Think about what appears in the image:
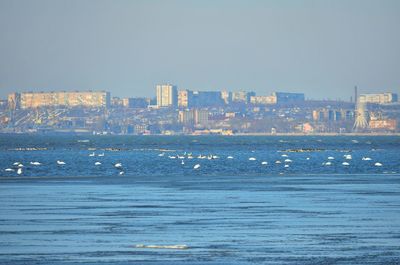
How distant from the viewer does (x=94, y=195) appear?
48188 millimetres

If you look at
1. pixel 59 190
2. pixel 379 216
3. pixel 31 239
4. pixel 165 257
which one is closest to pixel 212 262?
pixel 165 257

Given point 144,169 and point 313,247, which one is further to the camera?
point 144,169

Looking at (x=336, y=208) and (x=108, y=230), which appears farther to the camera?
(x=336, y=208)

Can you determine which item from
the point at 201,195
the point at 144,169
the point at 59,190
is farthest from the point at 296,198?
the point at 144,169

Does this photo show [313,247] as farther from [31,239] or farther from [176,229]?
[31,239]

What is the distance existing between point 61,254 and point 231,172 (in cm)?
5449

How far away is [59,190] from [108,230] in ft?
70.3

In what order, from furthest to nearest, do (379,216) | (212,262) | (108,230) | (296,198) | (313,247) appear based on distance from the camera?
(296,198)
(379,216)
(108,230)
(313,247)
(212,262)

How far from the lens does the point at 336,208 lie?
39438 mm

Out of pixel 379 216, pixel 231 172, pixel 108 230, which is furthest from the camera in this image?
pixel 231 172

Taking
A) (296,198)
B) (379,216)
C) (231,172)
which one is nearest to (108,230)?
(379,216)

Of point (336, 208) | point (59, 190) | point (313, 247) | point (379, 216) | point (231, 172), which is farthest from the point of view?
point (231, 172)

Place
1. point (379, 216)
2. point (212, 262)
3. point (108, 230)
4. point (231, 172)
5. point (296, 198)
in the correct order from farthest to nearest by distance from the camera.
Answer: point (231, 172), point (296, 198), point (379, 216), point (108, 230), point (212, 262)

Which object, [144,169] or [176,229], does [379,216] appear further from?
[144,169]
